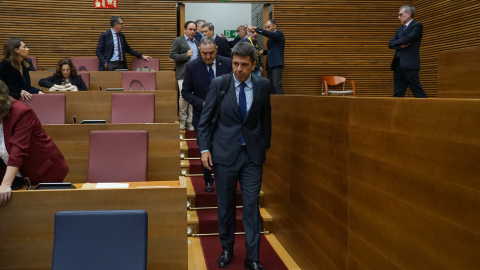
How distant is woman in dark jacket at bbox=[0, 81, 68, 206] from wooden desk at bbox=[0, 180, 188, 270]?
0.14 metres

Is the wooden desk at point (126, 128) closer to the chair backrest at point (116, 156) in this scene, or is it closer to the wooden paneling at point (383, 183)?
the chair backrest at point (116, 156)

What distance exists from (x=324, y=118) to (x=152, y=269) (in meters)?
1.16

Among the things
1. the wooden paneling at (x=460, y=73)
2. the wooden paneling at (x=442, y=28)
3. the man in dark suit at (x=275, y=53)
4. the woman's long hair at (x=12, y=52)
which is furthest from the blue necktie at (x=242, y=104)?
the wooden paneling at (x=442, y=28)

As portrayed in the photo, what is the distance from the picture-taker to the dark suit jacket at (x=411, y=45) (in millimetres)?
5168

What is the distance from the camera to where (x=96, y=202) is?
215 centimetres

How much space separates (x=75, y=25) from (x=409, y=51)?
202 inches

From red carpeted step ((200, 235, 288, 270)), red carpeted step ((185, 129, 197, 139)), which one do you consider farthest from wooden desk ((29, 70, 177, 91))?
red carpeted step ((200, 235, 288, 270))

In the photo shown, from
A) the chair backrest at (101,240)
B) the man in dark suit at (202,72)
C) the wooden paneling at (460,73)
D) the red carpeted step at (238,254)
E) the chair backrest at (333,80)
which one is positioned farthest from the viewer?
the chair backrest at (333,80)

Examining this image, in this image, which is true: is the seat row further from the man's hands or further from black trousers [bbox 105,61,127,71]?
black trousers [bbox 105,61,127,71]

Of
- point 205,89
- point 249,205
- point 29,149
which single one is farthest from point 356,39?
point 29,149

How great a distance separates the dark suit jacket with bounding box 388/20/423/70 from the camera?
→ 5168mm

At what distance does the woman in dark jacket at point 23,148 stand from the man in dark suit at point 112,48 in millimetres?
4533

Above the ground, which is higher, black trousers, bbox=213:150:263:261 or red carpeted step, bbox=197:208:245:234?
black trousers, bbox=213:150:263:261

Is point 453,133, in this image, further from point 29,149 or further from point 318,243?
point 29,149
